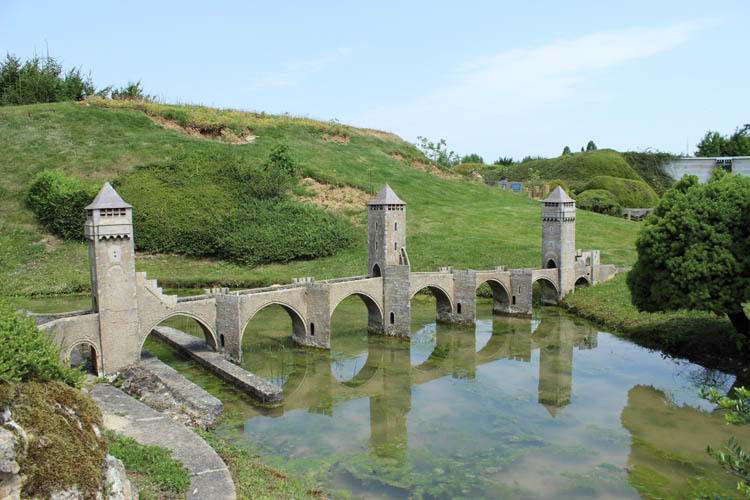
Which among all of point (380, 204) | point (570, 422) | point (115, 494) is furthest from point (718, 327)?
point (115, 494)

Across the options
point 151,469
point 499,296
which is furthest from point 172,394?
point 499,296

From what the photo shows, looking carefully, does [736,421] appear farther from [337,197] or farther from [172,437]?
[337,197]

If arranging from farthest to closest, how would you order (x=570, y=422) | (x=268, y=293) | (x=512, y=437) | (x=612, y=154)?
(x=612, y=154), (x=268, y=293), (x=570, y=422), (x=512, y=437)

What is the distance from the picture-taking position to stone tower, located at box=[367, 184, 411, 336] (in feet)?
98.8

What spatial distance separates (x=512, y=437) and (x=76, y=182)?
154 ft

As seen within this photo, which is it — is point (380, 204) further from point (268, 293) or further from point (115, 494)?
point (115, 494)

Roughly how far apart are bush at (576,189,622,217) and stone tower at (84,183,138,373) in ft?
197

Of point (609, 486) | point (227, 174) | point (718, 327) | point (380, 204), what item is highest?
point (227, 174)

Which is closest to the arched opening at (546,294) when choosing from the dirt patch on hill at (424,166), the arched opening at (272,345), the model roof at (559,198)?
the model roof at (559,198)

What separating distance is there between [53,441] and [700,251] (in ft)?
79.3

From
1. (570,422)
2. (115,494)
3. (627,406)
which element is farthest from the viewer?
(627,406)

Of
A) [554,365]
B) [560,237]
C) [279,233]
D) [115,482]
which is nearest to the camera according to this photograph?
[115,482]

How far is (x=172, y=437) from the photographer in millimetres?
16078

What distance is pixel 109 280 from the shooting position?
71.8 feet
